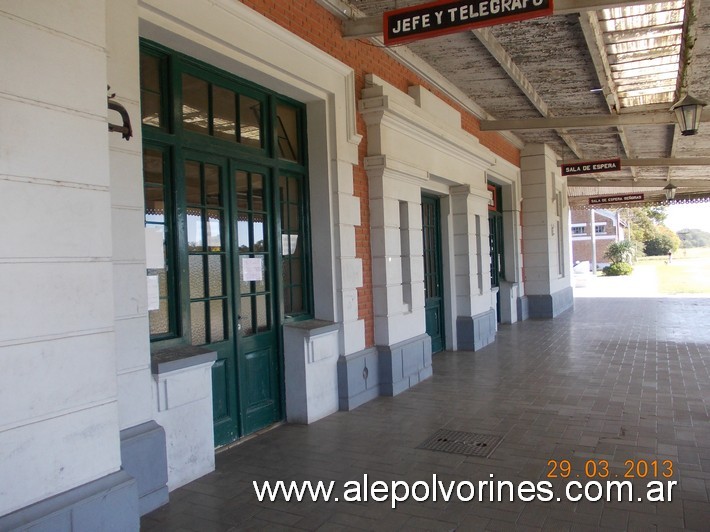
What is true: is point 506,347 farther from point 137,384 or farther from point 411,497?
point 137,384

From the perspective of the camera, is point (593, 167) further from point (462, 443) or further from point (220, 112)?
point (220, 112)

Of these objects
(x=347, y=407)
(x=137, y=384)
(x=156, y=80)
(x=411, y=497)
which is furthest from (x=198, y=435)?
(x=156, y=80)

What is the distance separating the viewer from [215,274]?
16.0ft

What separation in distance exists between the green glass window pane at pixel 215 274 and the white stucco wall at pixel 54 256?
1750 millimetres

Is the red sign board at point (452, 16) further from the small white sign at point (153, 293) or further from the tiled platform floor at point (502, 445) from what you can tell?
the tiled platform floor at point (502, 445)

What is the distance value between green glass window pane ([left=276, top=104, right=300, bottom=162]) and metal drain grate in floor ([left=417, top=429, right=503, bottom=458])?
3.09 meters

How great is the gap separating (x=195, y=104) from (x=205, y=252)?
4.08 ft

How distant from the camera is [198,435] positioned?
4227mm

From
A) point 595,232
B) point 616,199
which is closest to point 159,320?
point 616,199

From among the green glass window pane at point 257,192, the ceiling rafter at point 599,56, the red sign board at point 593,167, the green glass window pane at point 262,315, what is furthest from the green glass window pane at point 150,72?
the red sign board at point 593,167

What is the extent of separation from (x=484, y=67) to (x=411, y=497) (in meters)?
6.49

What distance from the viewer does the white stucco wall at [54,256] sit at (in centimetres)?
260

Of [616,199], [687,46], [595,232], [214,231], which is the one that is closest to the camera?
[214,231]

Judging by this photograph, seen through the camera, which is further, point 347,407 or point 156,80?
point 347,407
